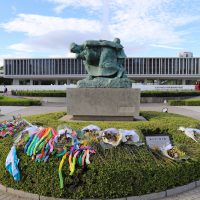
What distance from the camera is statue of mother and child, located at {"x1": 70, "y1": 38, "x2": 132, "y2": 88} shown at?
361 inches

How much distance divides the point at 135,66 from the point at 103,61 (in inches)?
2116

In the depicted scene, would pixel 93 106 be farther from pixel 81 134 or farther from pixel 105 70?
pixel 81 134

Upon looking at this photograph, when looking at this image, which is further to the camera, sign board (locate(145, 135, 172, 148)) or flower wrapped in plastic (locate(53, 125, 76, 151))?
sign board (locate(145, 135, 172, 148))

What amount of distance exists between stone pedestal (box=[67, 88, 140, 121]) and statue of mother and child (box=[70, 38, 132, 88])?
0.42m

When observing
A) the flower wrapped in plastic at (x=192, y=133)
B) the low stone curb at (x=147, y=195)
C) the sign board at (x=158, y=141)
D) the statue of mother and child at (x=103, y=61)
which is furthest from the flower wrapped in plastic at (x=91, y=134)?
the statue of mother and child at (x=103, y=61)

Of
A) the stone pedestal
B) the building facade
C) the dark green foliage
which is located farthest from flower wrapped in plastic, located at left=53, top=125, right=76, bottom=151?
the building facade

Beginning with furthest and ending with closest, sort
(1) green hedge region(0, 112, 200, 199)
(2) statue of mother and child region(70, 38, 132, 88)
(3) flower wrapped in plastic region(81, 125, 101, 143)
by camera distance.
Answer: (2) statue of mother and child region(70, 38, 132, 88), (3) flower wrapped in plastic region(81, 125, 101, 143), (1) green hedge region(0, 112, 200, 199)

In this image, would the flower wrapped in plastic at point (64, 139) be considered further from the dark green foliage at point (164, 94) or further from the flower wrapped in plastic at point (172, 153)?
the dark green foliage at point (164, 94)

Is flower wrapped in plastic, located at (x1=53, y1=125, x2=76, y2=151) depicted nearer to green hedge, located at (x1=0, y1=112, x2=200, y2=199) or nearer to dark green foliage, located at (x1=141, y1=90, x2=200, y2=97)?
green hedge, located at (x1=0, y1=112, x2=200, y2=199)

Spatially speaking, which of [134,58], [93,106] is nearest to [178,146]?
[93,106]

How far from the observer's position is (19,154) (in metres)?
4.64

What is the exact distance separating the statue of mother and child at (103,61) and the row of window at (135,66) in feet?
171

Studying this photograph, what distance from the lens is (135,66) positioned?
204 feet

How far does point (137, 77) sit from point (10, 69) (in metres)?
30.3
